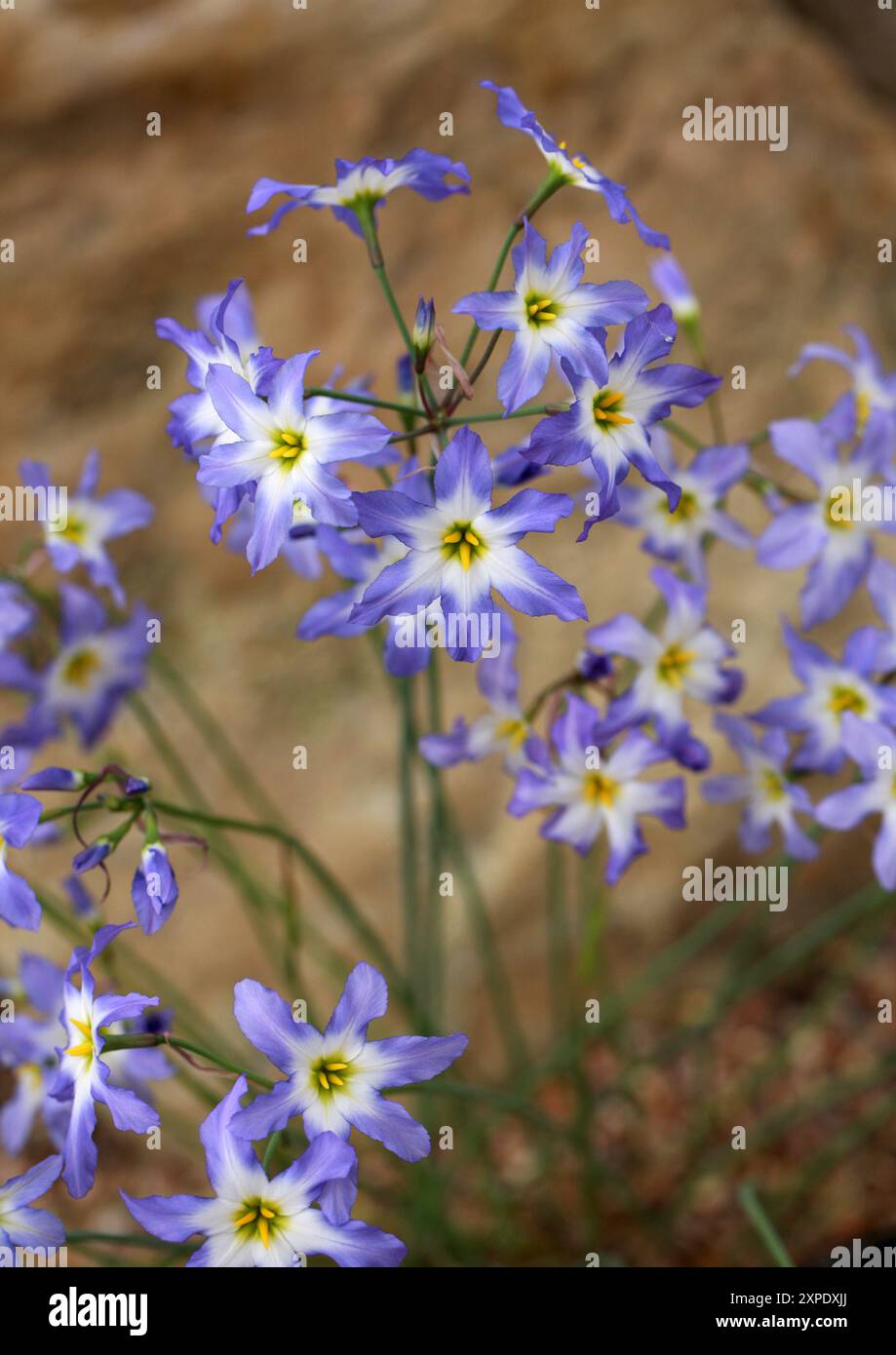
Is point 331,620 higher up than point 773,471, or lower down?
lower down

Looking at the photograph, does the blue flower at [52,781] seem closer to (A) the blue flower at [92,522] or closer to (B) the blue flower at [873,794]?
(A) the blue flower at [92,522]

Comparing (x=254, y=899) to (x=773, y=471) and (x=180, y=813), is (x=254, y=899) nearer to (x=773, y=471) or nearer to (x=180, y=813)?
(x=180, y=813)

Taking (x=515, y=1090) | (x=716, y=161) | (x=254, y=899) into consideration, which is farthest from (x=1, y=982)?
(x=716, y=161)

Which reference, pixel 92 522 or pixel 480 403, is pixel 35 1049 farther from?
pixel 480 403

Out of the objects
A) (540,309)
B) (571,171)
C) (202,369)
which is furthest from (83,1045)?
(571,171)

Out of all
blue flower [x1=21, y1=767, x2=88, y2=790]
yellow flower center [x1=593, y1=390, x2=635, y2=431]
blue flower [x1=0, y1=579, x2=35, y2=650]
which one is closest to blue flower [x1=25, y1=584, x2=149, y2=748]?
blue flower [x1=0, y1=579, x2=35, y2=650]
